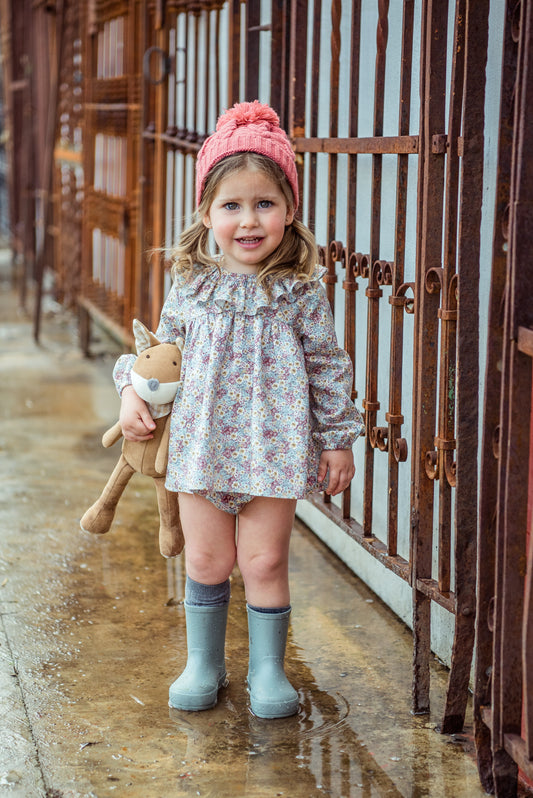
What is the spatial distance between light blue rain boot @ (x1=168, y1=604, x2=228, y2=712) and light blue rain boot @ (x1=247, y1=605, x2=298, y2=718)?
Result: 82mm

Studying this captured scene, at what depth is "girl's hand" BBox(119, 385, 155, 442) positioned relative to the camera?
2443 millimetres

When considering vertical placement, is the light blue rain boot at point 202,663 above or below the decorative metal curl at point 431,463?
below

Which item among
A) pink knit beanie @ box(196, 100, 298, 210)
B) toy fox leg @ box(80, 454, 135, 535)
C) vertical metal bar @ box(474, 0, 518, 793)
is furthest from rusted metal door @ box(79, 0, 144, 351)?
vertical metal bar @ box(474, 0, 518, 793)

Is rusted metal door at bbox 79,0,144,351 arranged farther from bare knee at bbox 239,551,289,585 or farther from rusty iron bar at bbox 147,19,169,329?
bare knee at bbox 239,551,289,585

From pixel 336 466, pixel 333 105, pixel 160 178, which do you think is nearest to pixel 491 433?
pixel 336 466

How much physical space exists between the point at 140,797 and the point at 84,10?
6.27 m

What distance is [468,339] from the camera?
2227 millimetres

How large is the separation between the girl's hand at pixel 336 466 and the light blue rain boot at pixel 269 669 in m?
0.33

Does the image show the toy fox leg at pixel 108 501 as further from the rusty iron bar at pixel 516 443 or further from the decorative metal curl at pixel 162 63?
the decorative metal curl at pixel 162 63

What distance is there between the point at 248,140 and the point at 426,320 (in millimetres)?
557

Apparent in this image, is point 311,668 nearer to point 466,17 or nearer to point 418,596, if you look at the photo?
point 418,596

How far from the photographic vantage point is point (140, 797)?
83.6 inches

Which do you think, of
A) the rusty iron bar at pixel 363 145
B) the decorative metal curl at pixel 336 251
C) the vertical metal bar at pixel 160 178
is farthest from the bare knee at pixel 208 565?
the vertical metal bar at pixel 160 178

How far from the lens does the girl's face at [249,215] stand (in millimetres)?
2336
